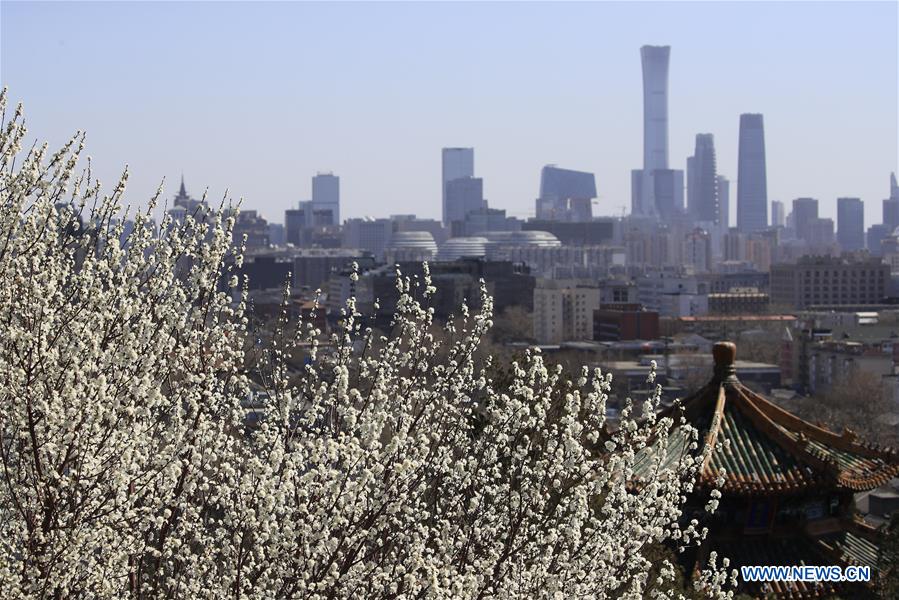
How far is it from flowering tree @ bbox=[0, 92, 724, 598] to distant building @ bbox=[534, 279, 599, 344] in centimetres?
9558

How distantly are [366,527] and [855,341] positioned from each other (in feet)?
241

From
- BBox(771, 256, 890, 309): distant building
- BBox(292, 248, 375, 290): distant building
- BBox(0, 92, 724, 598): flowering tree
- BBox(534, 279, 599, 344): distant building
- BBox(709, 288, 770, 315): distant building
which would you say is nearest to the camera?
BBox(0, 92, 724, 598): flowering tree

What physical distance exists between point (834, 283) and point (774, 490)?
115087 millimetres

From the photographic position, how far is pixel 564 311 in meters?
108

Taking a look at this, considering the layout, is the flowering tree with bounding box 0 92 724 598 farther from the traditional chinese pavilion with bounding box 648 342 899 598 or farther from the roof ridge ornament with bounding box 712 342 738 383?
the roof ridge ornament with bounding box 712 342 738 383

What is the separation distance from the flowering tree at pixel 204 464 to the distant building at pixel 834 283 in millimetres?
117706

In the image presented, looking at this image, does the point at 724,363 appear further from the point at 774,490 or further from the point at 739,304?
the point at 739,304

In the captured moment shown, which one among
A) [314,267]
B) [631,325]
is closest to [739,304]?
[631,325]

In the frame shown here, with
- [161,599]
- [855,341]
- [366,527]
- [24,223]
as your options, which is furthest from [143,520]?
[855,341]

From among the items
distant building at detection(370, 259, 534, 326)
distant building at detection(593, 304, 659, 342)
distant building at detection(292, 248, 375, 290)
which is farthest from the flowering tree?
distant building at detection(292, 248, 375, 290)

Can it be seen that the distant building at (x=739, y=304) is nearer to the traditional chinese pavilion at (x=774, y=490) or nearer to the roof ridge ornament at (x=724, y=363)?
the roof ridge ornament at (x=724, y=363)

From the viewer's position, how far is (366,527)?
27.1 ft

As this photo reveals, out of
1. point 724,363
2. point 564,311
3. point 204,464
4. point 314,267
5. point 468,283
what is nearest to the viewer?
point 204,464

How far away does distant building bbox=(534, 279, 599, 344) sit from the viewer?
106 m
